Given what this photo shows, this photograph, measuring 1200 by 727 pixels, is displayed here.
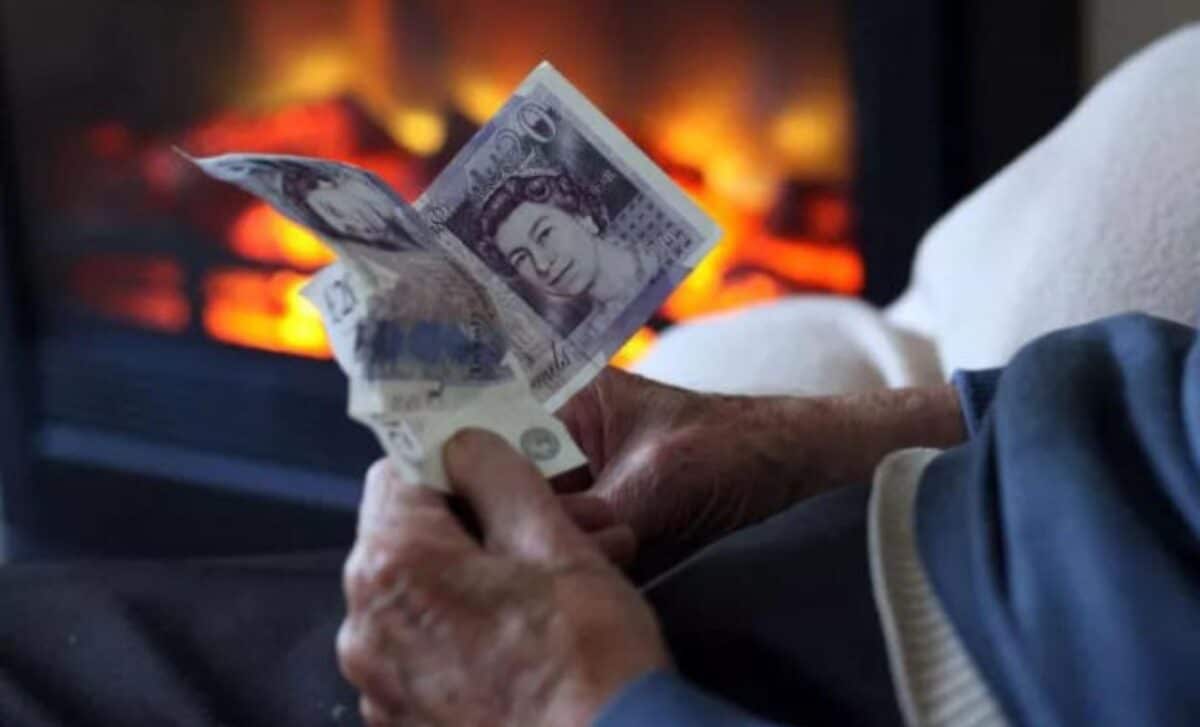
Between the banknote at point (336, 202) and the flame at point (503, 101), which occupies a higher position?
the banknote at point (336, 202)

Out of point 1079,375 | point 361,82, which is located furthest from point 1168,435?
point 361,82

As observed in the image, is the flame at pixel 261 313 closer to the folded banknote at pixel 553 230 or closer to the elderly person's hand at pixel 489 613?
the folded banknote at pixel 553 230

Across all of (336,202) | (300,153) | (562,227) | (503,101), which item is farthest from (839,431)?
(300,153)

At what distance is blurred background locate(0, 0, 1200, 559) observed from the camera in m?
1.40

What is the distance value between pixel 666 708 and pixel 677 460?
0.75 feet

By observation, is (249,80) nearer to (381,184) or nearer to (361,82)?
(361,82)

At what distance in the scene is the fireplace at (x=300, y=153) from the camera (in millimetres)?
1443

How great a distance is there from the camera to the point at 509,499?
0.67 m

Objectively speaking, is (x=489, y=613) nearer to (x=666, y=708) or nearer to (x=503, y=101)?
(x=666, y=708)

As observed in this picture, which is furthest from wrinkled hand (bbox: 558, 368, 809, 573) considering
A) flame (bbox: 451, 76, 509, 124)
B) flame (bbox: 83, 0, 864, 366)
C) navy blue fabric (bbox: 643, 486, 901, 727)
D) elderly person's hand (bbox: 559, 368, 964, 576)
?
flame (bbox: 451, 76, 509, 124)

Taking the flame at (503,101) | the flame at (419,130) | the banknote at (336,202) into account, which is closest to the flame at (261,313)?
the flame at (503,101)

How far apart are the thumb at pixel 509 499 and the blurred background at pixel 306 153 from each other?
2.54ft

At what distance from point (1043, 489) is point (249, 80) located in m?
1.24

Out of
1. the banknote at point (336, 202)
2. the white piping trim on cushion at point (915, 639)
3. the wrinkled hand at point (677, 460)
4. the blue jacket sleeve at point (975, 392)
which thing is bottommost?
the wrinkled hand at point (677, 460)
